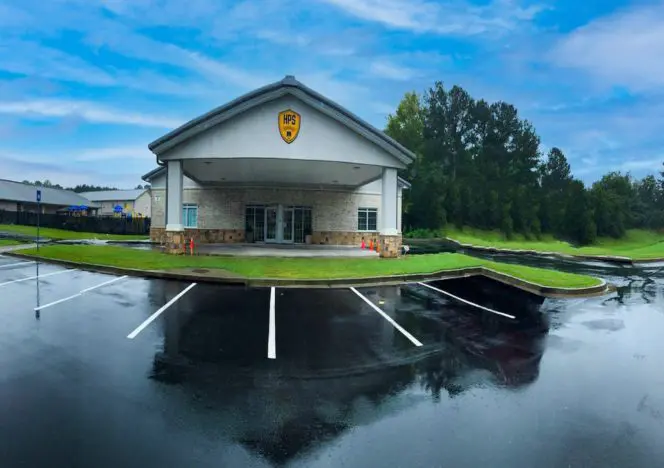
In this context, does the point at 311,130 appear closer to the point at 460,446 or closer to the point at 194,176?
the point at 194,176

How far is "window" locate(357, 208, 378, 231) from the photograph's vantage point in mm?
29844

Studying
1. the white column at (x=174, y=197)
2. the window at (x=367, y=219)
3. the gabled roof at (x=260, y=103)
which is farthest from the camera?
the window at (x=367, y=219)

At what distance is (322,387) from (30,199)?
205 ft

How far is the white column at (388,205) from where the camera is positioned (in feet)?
64.6

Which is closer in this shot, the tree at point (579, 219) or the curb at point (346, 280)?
the curb at point (346, 280)

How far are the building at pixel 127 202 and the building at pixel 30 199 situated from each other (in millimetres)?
9806

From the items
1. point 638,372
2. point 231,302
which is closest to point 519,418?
point 638,372

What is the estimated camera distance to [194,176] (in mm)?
26125

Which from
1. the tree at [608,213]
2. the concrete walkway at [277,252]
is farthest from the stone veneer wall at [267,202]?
Answer: the tree at [608,213]

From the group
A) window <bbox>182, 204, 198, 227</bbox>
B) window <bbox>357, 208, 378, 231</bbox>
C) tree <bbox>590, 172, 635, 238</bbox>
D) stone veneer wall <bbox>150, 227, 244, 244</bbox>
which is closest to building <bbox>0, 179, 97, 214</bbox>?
window <bbox>182, 204, 198, 227</bbox>

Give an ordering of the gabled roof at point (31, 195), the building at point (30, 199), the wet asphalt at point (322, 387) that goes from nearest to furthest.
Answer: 1. the wet asphalt at point (322, 387)
2. the building at point (30, 199)
3. the gabled roof at point (31, 195)

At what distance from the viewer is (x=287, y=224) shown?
2903cm

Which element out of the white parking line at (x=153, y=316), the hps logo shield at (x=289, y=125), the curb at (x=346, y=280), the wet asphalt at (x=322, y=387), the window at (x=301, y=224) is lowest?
the wet asphalt at (x=322, y=387)

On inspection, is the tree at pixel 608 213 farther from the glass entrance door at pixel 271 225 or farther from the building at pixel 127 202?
the building at pixel 127 202
